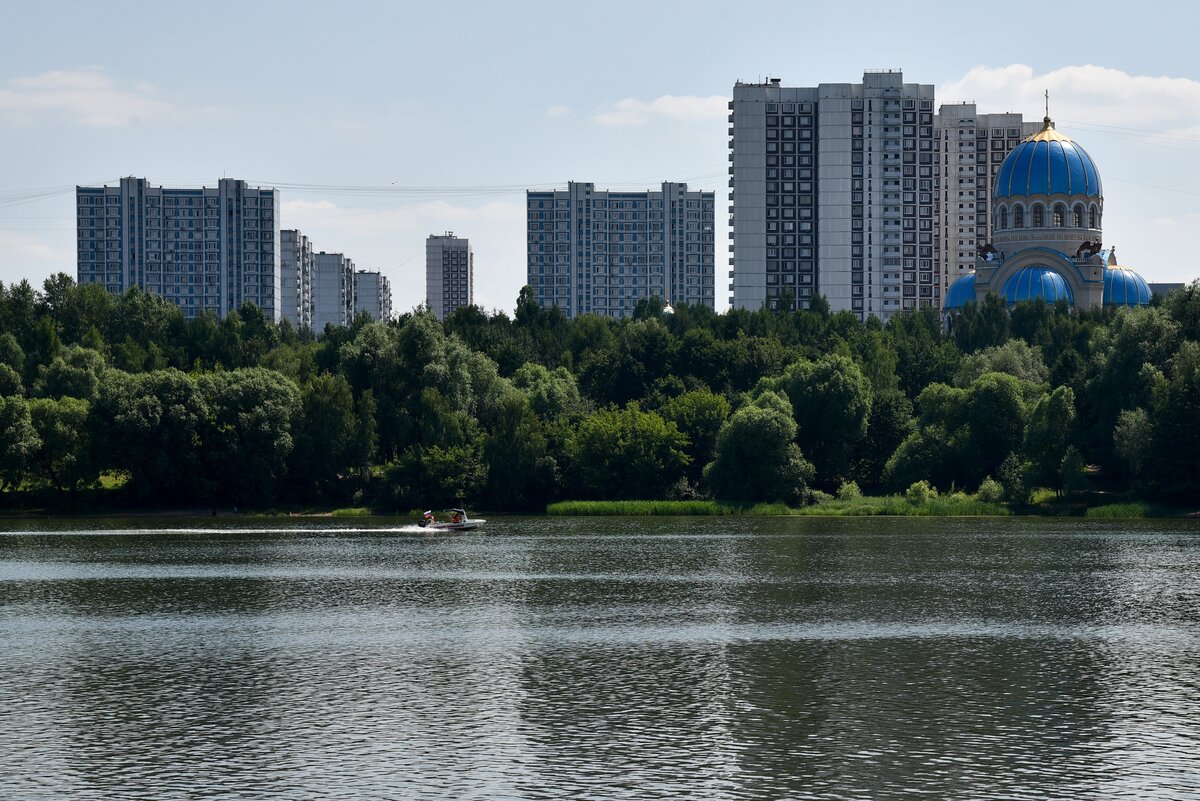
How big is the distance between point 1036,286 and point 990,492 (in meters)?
69.0

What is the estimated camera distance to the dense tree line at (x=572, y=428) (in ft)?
403

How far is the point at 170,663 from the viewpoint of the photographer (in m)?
49.9

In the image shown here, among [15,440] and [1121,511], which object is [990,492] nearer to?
[1121,511]

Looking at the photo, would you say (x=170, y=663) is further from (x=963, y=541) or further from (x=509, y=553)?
(x=963, y=541)

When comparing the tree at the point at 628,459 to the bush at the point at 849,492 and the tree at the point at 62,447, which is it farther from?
the tree at the point at 62,447

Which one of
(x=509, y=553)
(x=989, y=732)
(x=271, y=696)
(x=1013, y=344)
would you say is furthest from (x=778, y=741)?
(x=1013, y=344)

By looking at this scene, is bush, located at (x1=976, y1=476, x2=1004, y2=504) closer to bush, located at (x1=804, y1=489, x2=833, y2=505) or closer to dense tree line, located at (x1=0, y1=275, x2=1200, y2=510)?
dense tree line, located at (x1=0, y1=275, x2=1200, y2=510)

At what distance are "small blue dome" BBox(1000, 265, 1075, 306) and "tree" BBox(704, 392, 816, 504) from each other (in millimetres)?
66593

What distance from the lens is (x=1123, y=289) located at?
7559 inches

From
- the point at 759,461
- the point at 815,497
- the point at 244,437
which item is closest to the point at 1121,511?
the point at 815,497

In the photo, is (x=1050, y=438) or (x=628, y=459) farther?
(x=628, y=459)

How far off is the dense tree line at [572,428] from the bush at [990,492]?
1.38 ft

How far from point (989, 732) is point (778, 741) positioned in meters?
5.55

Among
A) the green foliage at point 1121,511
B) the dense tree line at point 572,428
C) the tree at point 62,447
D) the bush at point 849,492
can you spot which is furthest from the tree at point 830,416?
the tree at point 62,447
